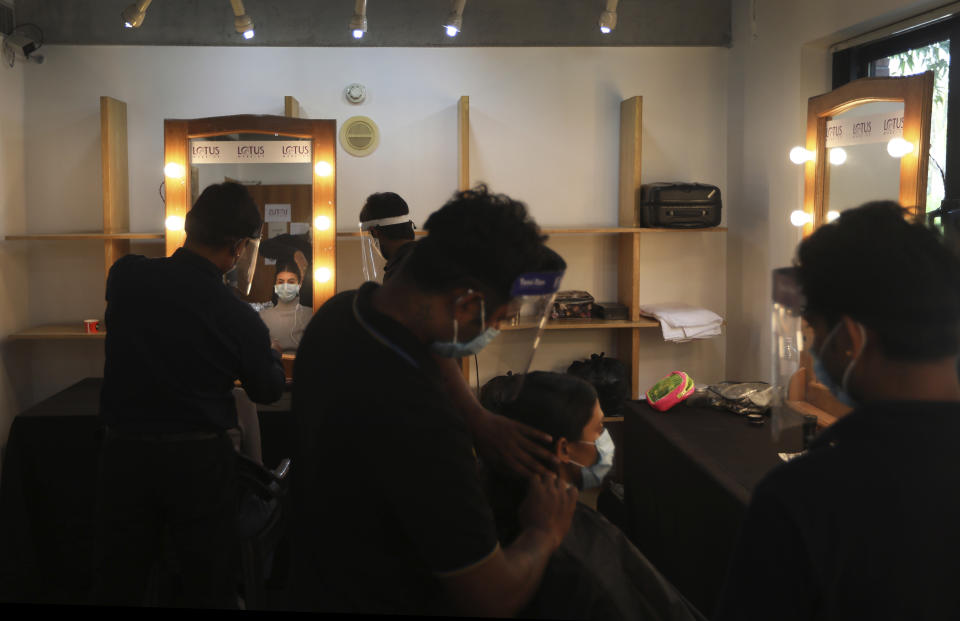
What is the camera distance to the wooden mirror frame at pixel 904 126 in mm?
2467

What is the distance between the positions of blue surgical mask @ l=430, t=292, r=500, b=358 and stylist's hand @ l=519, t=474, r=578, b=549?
25 centimetres

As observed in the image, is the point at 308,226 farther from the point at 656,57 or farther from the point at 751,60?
the point at 751,60

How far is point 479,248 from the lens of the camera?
1.11m

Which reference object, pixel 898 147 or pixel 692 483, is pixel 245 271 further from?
pixel 898 147

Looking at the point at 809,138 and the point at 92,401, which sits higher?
the point at 809,138

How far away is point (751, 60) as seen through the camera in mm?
3988

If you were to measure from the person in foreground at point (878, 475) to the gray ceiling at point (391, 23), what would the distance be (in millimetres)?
3520

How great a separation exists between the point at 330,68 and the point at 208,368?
2.58 meters

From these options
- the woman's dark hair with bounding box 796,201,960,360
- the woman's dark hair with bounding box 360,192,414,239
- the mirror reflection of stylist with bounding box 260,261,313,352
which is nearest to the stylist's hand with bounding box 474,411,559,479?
the woman's dark hair with bounding box 796,201,960,360

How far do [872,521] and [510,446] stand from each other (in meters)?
0.79

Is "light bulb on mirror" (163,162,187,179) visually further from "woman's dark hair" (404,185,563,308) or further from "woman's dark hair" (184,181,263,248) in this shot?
"woman's dark hair" (404,185,563,308)

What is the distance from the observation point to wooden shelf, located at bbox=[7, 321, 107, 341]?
3.75 meters

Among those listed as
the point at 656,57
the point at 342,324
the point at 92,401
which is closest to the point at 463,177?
the point at 656,57

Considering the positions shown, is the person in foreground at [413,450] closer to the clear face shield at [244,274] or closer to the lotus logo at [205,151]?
the clear face shield at [244,274]
